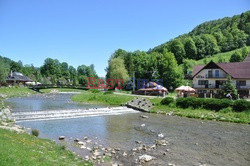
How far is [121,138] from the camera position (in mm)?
21062

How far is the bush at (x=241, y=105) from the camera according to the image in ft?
105

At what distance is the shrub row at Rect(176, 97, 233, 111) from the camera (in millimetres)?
34500

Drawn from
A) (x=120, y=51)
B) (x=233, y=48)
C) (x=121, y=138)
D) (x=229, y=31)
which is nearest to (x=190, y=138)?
(x=121, y=138)

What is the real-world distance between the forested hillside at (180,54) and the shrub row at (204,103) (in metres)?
33.5

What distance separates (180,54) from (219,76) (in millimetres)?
64095

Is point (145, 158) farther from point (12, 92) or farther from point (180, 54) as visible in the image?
point (180, 54)

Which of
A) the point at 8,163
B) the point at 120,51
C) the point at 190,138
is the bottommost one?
the point at 190,138

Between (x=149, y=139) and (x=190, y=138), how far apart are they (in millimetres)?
3731

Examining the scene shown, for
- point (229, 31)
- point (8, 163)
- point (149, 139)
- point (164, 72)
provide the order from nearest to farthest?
point (8, 163) < point (149, 139) < point (164, 72) < point (229, 31)

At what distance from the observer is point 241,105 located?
32312 mm

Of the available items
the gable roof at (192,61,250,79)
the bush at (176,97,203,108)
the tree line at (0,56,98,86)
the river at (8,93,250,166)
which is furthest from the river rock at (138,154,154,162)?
the tree line at (0,56,98,86)

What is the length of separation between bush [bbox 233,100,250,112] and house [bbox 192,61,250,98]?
17339mm

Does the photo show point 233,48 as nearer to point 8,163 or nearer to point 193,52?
→ point 193,52

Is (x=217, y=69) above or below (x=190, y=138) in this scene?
above
